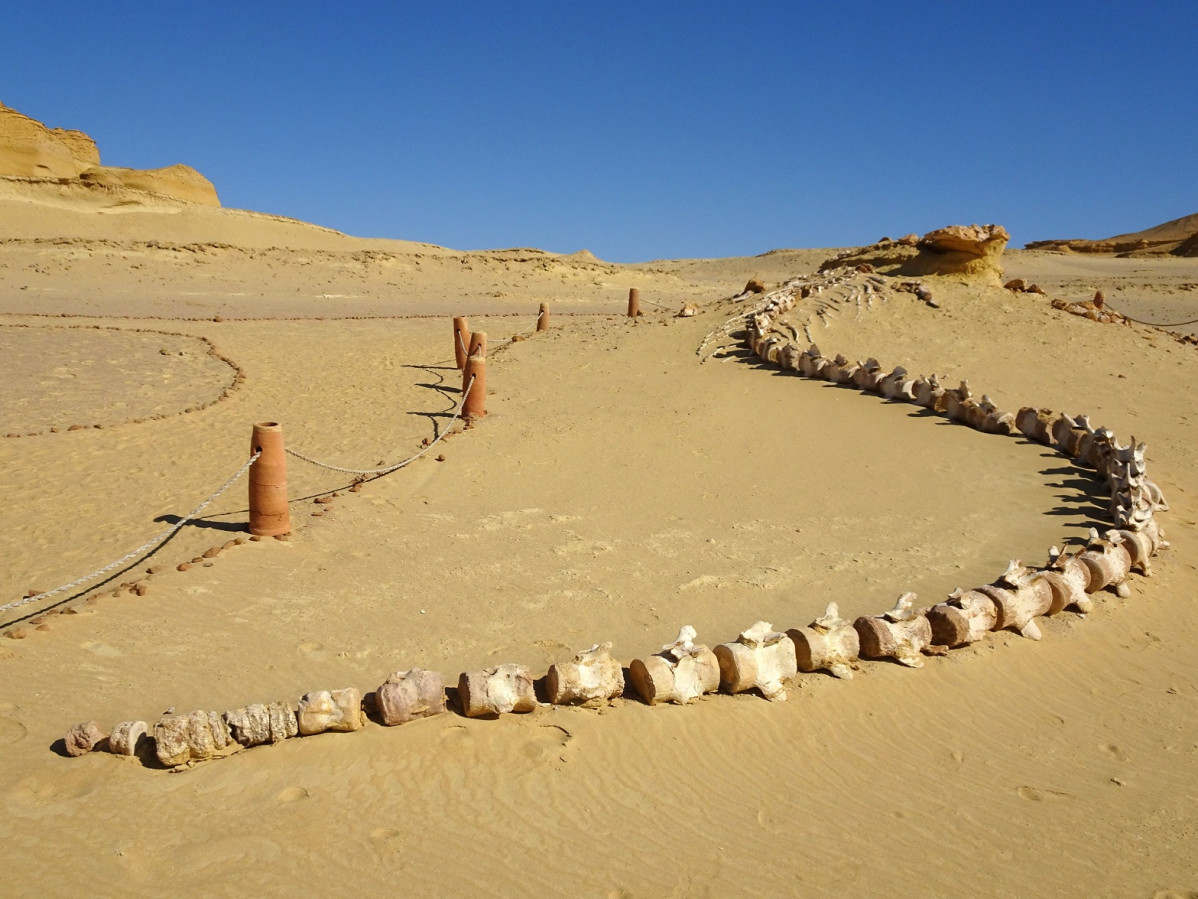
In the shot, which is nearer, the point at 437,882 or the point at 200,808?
the point at 437,882

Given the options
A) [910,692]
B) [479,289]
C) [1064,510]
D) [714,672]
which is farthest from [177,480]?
[479,289]

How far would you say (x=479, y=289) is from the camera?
31.8 m

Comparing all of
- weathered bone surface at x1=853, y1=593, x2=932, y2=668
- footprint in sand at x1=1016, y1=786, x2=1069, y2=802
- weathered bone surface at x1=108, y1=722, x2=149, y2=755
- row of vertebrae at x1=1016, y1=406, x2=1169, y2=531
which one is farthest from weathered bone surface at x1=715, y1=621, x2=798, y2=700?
row of vertebrae at x1=1016, y1=406, x2=1169, y2=531

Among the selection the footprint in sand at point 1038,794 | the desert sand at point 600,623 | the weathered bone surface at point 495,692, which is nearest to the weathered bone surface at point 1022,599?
the desert sand at point 600,623

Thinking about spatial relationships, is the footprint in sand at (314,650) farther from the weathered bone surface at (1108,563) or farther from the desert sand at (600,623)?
the weathered bone surface at (1108,563)

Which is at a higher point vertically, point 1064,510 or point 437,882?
point 1064,510

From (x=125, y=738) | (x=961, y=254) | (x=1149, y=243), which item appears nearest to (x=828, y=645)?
(x=125, y=738)

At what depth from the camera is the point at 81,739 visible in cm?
Result: 403

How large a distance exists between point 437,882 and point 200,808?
115cm

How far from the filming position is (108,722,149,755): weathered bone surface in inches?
159

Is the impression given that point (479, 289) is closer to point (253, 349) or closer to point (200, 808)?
point (253, 349)

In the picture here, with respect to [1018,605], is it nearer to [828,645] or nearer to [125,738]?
[828,645]

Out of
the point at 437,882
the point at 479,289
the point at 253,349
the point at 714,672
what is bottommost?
the point at 437,882

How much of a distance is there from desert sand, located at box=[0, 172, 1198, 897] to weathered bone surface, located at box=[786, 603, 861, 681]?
0.14 metres
